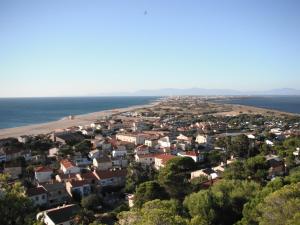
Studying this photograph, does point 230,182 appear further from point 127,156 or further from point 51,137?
point 51,137

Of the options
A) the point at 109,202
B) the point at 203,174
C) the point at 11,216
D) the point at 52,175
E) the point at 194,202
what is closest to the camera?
the point at 11,216

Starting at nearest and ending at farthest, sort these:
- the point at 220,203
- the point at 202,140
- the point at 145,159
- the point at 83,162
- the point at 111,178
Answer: the point at 220,203 → the point at 111,178 → the point at 83,162 → the point at 145,159 → the point at 202,140

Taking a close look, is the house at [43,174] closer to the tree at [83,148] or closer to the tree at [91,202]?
the tree at [91,202]

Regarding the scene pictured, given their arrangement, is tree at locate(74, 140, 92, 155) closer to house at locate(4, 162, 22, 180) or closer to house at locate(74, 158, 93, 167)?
house at locate(74, 158, 93, 167)

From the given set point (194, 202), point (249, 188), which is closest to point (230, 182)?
point (249, 188)

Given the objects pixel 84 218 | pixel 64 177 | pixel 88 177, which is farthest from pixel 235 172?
pixel 64 177

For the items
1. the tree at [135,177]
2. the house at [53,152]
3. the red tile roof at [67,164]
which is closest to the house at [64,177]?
the red tile roof at [67,164]

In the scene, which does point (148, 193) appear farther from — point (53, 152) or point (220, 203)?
point (53, 152)
